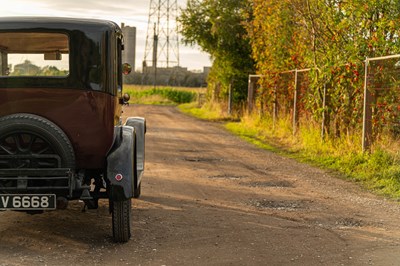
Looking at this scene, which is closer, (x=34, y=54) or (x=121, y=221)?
(x=121, y=221)

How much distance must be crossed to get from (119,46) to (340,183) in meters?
5.28

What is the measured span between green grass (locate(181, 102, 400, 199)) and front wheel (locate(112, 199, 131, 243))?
4973 millimetres

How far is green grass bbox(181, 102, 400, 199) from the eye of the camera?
37.6 ft

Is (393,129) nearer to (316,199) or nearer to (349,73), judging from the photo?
(349,73)

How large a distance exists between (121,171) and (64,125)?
721mm

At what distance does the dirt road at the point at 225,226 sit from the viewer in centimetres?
630

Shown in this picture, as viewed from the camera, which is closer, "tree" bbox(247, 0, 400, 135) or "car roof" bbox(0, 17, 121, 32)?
"car roof" bbox(0, 17, 121, 32)

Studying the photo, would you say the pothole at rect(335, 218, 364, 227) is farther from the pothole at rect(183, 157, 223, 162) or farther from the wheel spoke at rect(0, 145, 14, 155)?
the pothole at rect(183, 157, 223, 162)

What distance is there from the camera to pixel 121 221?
675cm

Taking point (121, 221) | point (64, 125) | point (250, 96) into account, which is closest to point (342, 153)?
point (121, 221)

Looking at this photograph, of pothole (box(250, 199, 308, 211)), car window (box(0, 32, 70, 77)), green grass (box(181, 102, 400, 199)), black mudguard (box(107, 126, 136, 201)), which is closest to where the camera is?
black mudguard (box(107, 126, 136, 201))

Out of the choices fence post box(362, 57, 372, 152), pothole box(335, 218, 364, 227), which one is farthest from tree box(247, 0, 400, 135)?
pothole box(335, 218, 364, 227)

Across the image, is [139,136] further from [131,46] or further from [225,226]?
[131,46]

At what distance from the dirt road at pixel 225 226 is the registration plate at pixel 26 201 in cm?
42
